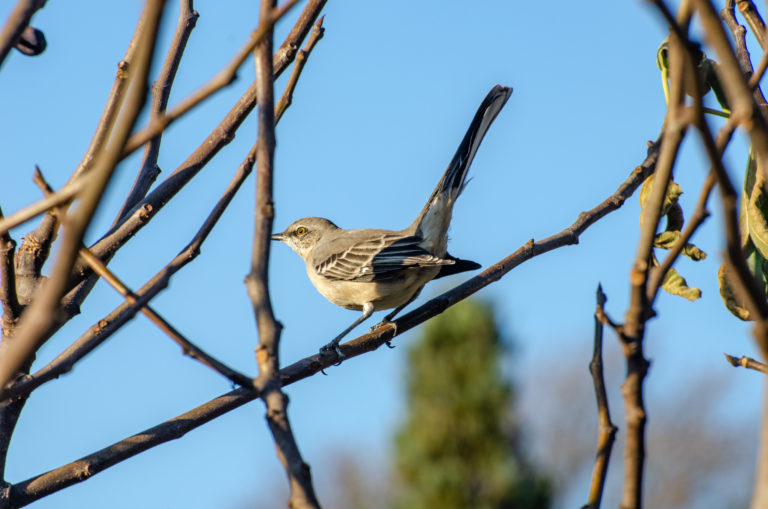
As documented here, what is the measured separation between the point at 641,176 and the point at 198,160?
5.05 feet

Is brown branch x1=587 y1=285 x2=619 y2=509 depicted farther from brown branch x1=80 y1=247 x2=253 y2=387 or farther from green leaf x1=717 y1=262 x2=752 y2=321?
green leaf x1=717 y1=262 x2=752 y2=321

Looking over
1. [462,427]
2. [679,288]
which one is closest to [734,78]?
[679,288]

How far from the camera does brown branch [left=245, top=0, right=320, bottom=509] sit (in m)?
1.37

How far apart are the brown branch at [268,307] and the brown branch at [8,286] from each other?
1.31 meters

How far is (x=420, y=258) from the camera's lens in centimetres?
560

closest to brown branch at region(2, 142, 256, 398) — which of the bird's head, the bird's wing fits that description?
the bird's wing

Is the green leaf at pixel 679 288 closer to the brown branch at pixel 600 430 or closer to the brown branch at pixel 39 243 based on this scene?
the brown branch at pixel 600 430

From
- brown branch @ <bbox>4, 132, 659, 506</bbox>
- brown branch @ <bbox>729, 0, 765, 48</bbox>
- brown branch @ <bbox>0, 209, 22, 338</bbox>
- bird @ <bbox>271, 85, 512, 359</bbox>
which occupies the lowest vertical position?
brown branch @ <bbox>4, 132, 659, 506</bbox>

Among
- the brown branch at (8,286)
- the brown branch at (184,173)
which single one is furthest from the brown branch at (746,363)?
the brown branch at (8,286)

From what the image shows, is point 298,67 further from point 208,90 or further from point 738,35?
point 208,90

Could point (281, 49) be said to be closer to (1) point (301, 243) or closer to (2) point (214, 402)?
(2) point (214, 402)

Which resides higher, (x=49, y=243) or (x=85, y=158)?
(x=85, y=158)

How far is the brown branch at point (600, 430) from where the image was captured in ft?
4.60

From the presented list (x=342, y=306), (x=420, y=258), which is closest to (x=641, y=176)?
(x=420, y=258)
